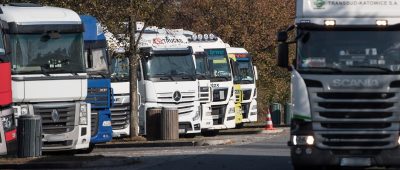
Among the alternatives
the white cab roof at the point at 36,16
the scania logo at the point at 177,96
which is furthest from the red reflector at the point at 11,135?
the scania logo at the point at 177,96

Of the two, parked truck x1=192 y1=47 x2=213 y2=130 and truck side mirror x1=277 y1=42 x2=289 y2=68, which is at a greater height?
truck side mirror x1=277 y1=42 x2=289 y2=68

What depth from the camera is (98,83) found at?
26.0m

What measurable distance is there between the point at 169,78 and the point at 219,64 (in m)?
5.13

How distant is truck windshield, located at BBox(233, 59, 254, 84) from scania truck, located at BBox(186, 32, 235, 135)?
9.51 ft

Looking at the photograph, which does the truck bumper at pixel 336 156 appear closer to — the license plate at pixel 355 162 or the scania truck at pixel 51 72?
the license plate at pixel 355 162

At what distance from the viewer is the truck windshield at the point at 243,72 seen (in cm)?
3997

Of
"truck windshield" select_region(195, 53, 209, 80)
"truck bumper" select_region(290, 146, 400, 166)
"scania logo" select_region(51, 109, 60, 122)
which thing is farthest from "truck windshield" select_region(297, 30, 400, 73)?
"truck windshield" select_region(195, 53, 209, 80)

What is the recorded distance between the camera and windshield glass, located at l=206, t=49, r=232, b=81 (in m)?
36.3

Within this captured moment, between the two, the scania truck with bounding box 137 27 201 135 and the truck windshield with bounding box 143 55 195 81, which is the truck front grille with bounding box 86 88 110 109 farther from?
the truck windshield with bounding box 143 55 195 81

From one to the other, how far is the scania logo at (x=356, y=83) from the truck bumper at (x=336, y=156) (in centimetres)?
111

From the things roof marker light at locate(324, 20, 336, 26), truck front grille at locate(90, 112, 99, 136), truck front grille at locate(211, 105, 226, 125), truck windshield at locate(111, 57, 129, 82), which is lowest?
truck front grille at locate(211, 105, 226, 125)

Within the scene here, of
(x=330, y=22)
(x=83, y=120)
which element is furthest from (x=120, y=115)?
(x=330, y=22)

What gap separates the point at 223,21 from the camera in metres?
54.3

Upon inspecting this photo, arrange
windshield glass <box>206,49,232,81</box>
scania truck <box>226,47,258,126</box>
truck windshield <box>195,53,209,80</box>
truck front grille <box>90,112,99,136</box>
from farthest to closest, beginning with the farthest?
scania truck <box>226,47,258,126</box>, windshield glass <box>206,49,232,81</box>, truck windshield <box>195,53,209,80</box>, truck front grille <box>90,112,99,136</box>
